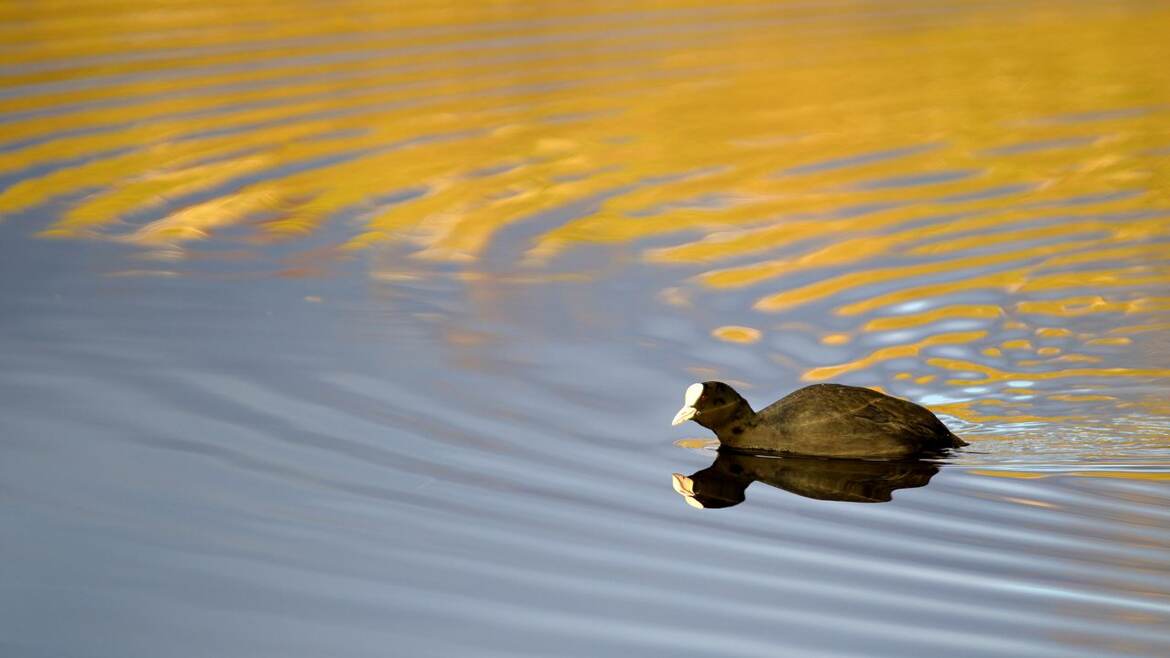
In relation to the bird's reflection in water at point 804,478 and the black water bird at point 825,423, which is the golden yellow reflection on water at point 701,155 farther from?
the bird's reflection in water at point 804,478

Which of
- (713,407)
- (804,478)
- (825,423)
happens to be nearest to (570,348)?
(713,407)

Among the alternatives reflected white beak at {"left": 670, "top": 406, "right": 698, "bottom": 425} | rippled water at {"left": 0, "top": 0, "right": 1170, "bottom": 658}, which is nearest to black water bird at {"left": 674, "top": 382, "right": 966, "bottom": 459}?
reflected white beak at {"left": 670, "top": 406, "right": 698, "bottom": 425}

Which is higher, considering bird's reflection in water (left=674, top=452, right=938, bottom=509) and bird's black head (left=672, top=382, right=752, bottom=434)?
bird's black head (left=672, top=382, right=752, bottom=434)

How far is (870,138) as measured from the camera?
1512cm

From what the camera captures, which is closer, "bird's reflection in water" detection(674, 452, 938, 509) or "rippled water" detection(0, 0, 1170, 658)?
"rippled water" detection(0, 0, 1170, 658)

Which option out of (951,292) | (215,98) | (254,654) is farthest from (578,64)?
(254,654)

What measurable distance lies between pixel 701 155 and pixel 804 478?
776cm

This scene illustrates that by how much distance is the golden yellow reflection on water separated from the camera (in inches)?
398

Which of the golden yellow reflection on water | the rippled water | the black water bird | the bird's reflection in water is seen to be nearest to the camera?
the rippled water

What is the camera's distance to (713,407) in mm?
7430

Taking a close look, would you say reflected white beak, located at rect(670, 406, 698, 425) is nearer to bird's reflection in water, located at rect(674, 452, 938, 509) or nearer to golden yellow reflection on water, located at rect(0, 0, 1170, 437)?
bird's reflection in water, located at rect(674, 452, 938, 509)

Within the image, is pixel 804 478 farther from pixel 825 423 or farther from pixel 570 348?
pixel 570 348

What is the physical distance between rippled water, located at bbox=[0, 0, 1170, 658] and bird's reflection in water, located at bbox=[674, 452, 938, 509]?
29mm

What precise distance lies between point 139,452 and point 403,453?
1.04m
